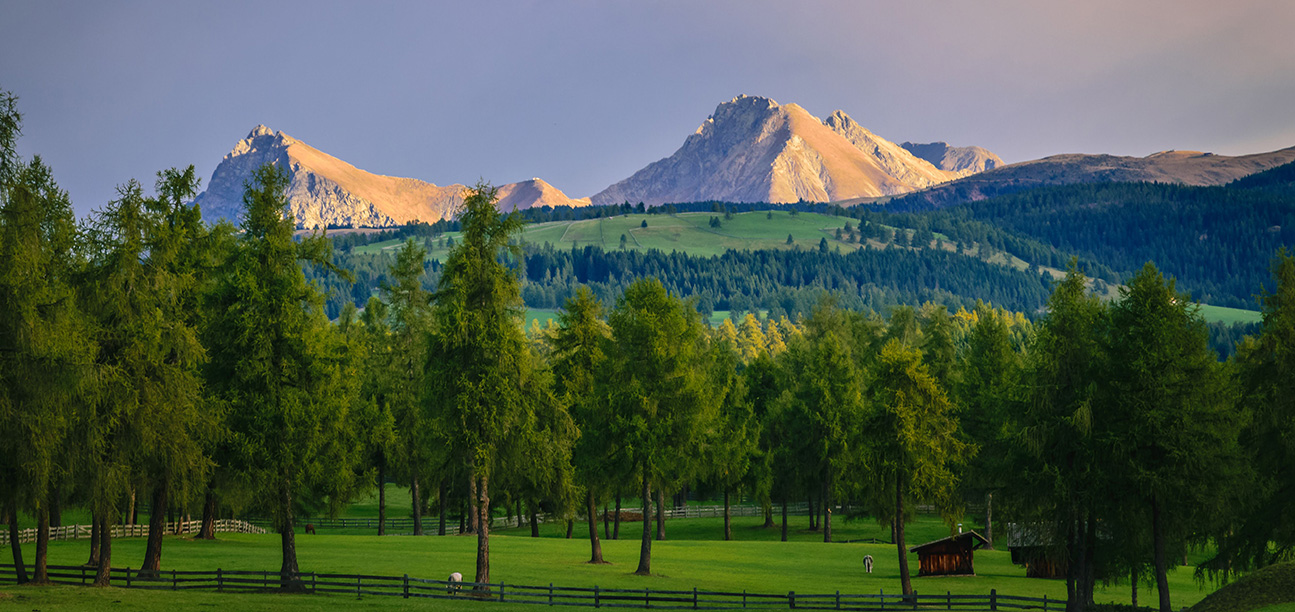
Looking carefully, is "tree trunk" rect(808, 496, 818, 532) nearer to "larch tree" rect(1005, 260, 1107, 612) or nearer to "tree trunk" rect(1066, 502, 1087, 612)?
"tree trunk" rect(1066, 502, 1087, 612)

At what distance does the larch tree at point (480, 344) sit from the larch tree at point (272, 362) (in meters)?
4.39

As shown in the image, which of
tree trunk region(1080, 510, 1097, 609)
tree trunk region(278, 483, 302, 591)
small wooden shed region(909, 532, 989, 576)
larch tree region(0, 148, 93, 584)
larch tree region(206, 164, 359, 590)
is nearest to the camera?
larch tree region(0, 148, 93, 584)

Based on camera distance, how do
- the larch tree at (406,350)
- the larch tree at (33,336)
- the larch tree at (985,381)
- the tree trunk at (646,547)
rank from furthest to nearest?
the larch tree at (406,350) → the larch tree at (985,381) → the tree trunk at (646,547) → the larch tree at (33,336)

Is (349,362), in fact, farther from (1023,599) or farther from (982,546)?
(982,546)

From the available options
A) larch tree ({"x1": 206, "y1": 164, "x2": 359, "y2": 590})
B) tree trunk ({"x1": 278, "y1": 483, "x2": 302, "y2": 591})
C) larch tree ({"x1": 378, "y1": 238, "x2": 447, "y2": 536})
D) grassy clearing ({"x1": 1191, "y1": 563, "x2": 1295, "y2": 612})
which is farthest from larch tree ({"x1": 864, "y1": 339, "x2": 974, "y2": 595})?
larch tree ({"x1": 378, "y1": 238, "x2": 447, "y2": 536})

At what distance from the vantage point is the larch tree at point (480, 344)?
36.5 m

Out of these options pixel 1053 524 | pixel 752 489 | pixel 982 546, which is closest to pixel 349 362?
pixel 1053 524

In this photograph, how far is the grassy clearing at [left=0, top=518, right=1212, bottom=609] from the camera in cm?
4694

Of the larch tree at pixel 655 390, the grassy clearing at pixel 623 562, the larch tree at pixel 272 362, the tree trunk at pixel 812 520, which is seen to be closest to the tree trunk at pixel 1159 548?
the grassy clearing at pixel 623 562

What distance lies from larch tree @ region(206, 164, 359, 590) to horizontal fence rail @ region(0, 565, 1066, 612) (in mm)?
1997

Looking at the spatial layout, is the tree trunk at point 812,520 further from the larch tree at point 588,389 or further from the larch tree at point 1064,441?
the larch tree at point 1064,441

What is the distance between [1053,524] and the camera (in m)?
38.3

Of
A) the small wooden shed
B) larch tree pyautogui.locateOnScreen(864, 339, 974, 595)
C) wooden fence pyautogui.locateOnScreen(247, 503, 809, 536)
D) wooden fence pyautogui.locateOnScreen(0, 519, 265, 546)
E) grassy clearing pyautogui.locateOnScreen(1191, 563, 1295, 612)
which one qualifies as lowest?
wooden fence pyautogui.locateOnScreen(247, 503, 809, 536)

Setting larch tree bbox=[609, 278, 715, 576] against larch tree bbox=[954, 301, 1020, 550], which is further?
larch tree bbox=[954, 301, 1020, 550]
